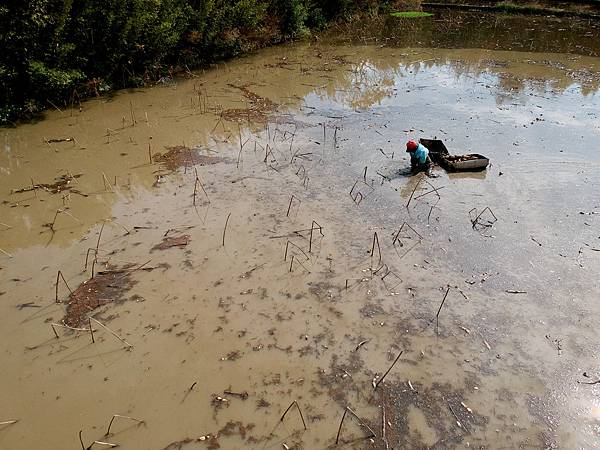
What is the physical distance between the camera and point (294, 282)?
20.6 ft

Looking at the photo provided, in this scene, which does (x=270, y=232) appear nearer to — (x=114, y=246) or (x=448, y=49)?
(x=114, y=246)

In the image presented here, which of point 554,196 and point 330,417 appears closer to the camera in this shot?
point 330,417

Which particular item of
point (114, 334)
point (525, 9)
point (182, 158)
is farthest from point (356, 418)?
point (525, 9)

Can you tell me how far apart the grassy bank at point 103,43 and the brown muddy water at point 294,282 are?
0.80m

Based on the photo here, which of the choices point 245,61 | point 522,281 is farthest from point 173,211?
point 245,61

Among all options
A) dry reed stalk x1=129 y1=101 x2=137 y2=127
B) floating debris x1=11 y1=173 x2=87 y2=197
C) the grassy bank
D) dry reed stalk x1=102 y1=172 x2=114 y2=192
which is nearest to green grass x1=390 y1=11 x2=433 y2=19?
the grassy bank

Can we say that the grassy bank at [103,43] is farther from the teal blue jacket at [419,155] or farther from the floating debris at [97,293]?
the teal blue jacket at [419,155]

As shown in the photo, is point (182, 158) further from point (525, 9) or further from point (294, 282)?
point (525, 9)

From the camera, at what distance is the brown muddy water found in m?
4.60

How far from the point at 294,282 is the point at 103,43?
368 inches

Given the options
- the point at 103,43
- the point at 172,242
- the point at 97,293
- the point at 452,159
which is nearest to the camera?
the point at 97,293

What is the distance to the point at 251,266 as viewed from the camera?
21.4ft

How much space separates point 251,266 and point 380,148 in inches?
192

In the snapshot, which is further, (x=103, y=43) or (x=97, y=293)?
(x=103, y=43)
